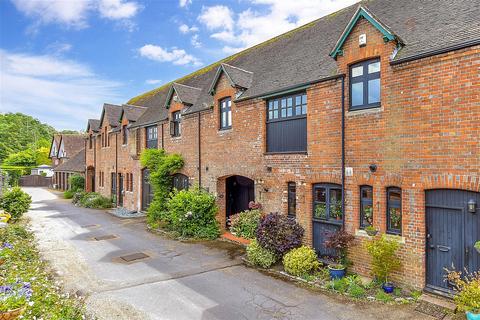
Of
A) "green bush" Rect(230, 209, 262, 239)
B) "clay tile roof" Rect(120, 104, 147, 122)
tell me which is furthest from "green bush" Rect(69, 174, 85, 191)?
"green bush" Rect(230, 209, 262, 239)

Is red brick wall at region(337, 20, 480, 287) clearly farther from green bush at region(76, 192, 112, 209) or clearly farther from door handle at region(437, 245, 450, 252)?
green bush at region(76, 192, 112, 209)

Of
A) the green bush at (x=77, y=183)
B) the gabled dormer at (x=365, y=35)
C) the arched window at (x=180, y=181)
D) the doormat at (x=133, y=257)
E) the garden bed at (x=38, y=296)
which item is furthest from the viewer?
the green bush at (x=77, y=183)

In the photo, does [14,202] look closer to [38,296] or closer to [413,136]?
[38,296]

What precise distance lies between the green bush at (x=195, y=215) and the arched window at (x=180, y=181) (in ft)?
8.33

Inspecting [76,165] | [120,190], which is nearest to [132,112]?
[120,190]

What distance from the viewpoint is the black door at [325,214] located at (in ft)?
31.9

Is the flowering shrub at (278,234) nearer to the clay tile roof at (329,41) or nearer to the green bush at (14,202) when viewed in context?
the clay tile roof at (329,41)

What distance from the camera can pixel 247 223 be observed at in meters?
12.4

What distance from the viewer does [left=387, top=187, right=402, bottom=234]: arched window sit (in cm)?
829

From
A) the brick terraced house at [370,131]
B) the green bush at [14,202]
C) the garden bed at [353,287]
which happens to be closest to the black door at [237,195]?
the brick terraced house at [370,131]

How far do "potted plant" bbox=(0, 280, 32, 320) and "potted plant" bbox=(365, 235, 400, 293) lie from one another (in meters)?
7.42

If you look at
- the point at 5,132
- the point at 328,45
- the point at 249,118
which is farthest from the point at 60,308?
the point at 5,132

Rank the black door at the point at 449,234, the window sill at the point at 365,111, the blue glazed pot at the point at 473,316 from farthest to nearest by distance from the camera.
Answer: the window sill at the point at 365,111, the black door at the point at 449,234, the blue glazed pot at the point at 473,316

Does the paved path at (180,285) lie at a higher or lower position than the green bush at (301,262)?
lower
